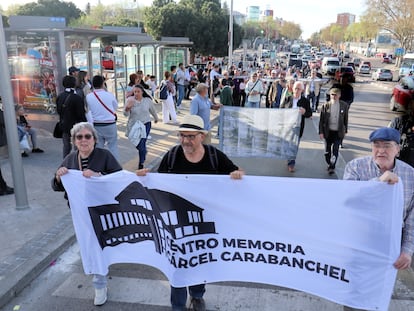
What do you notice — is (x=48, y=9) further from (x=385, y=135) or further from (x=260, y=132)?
(x=385, y=135)

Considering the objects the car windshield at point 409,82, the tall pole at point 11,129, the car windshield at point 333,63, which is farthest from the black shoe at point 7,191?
the car windshield at point 333,63

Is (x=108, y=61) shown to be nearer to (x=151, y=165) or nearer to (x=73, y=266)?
(x=151, y=165)

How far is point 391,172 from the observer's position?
9.71 ft

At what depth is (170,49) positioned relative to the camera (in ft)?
69.3

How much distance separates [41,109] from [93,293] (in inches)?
337

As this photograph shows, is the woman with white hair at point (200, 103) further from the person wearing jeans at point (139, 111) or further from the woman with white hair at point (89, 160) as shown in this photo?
the woman with white hair at point (89, 160)

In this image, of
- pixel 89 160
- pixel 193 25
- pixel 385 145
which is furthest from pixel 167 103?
pixel 193 25

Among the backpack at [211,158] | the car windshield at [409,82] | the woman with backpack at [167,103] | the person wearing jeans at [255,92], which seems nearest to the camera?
the backpack at [211,158]

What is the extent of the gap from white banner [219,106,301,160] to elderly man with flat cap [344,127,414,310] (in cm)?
489

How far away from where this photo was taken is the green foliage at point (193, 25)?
36.1 meters

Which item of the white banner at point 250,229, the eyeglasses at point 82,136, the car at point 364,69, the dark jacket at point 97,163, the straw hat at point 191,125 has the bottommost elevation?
the car at point 364,69

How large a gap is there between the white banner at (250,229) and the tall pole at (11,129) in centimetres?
251

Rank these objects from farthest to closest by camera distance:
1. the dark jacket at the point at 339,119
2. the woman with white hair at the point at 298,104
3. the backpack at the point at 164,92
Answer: the backpack at the point at 164,92, the woman with white hair at the point at 298,104, the dark jacket at the point at 339,119

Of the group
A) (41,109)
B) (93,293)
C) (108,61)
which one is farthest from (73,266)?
(108,61)
